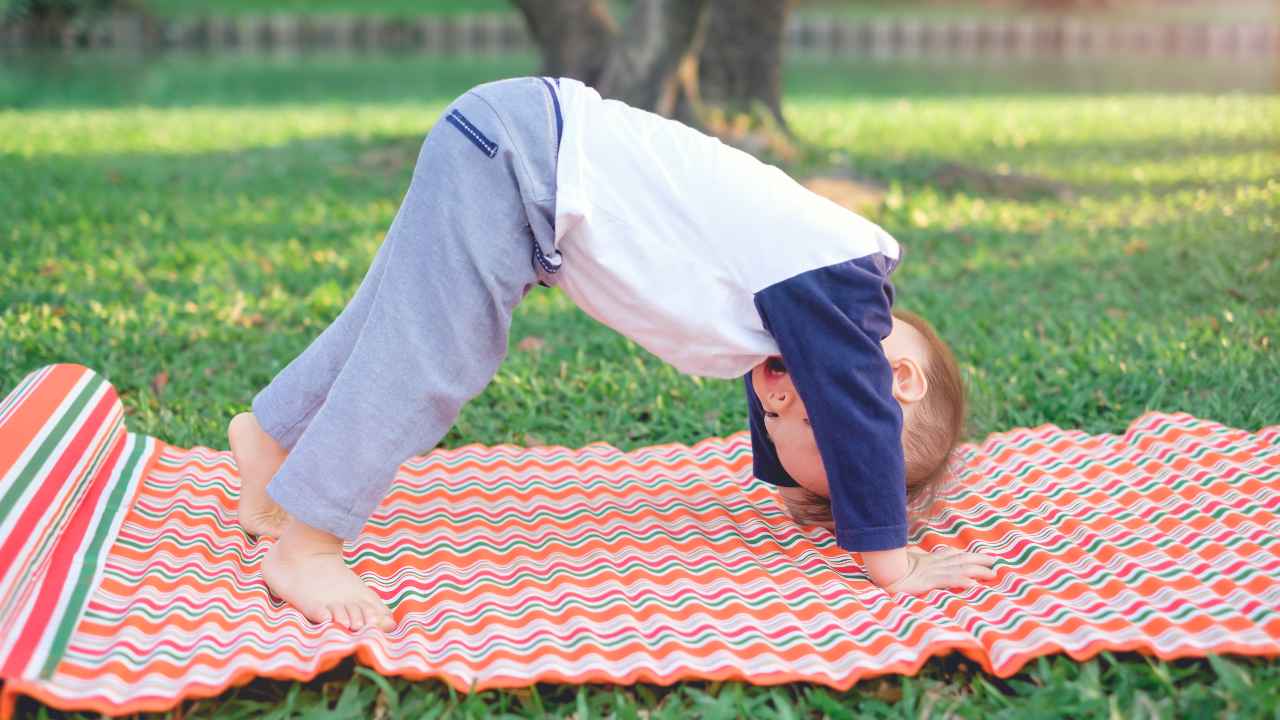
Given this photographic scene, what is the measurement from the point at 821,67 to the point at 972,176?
36.1 ft

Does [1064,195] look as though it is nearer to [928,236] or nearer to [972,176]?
[972,176]

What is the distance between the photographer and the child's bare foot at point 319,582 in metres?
2.24

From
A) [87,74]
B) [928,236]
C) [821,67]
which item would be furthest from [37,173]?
[821,67]

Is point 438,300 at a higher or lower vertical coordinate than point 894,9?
higher

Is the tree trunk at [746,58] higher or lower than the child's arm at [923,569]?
lower

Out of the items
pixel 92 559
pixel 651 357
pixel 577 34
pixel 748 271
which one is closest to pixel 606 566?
pixel 748 271

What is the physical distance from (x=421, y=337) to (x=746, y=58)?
21.8 ft

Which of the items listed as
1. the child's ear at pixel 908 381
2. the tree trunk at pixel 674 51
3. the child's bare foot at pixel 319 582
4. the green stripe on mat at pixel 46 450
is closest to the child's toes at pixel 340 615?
the child's bare foot at pixel 319 582

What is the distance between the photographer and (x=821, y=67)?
17.5m

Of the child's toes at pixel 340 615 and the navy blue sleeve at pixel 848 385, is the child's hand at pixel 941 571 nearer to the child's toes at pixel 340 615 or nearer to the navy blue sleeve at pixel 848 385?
the navy blue sleeve at pixel 848 385

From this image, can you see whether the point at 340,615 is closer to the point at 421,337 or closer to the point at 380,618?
the point at 380,618

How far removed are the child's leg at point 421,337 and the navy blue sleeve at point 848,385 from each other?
49 centimetres

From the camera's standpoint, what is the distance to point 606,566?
2512mm

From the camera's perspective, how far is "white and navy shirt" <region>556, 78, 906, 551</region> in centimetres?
225
